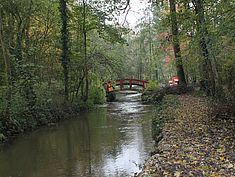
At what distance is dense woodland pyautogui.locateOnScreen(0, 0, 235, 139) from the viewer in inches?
420

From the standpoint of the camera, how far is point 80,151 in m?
11.1

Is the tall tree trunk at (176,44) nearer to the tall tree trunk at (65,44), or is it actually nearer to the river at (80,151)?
the river at (80,151)

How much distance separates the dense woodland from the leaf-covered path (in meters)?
1.36

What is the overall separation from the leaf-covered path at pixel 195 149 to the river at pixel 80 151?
3.76 feet

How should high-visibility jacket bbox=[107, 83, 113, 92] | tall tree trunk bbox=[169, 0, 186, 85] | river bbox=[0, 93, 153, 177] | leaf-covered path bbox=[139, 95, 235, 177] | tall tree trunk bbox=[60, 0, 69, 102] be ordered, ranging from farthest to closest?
high-visibility jacket bbox=[107, 83, 113, 92], tall tree trunk bbox=[60, 0, 69, 102], tall tree trunk bbox=[169, 0, 186, 85], river bbox=[0, 93, 153, 177], leaf-covered path bbox=[139, 95, 235, 177]

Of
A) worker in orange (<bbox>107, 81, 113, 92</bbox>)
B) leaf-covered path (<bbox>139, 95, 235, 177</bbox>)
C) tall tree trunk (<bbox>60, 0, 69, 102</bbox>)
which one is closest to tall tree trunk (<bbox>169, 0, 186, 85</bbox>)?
leaf-covered path (<bbox>139, 95, 235, 177</bbox>)

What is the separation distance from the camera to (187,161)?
18.9 ft

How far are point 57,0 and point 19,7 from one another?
4206 millimetres

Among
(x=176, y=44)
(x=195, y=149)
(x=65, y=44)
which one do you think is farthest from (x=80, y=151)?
(x=65, y=44)

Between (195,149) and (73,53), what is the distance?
16359 mm

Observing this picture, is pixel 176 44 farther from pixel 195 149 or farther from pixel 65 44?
pixel 195 149

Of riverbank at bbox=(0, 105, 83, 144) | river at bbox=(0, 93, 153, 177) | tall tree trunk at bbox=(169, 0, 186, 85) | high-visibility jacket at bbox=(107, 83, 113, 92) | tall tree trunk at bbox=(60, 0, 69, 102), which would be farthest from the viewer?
high-visibility jacket at bbox=(107, 83, 113, 92)

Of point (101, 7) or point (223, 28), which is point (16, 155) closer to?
point (223, 28)

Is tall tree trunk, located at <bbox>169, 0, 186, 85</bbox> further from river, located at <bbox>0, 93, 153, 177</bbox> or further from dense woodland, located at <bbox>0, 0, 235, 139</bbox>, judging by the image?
river, located at <bbox>0, 93, 153, 177</bbox>
